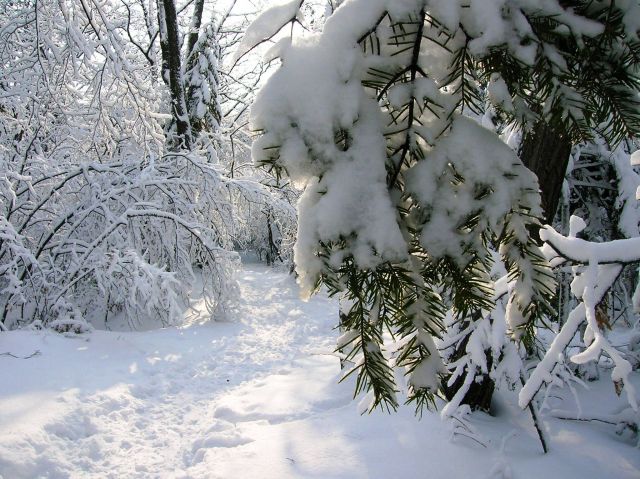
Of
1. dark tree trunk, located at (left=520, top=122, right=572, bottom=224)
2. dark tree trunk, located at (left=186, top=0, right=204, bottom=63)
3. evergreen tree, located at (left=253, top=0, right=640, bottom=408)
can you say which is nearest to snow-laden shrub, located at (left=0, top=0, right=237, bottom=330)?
dark tree trunk, located at (left=186, top=0, right=204, bottom=63)

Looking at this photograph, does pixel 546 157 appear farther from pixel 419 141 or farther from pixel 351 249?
pixel 351 249

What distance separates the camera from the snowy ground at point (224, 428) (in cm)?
337

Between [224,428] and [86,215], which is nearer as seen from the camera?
[224,428]

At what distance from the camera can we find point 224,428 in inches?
168

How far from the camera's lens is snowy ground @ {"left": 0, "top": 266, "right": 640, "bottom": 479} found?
3.37m

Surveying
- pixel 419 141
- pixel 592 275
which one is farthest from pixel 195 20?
pixel 419 141

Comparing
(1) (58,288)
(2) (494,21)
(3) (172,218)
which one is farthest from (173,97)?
(2) (494,21)

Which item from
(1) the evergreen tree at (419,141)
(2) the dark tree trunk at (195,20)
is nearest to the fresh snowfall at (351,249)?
(1) the evergreen tree at (419,141)

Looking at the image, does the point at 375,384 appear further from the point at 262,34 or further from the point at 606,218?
the point at 606,218

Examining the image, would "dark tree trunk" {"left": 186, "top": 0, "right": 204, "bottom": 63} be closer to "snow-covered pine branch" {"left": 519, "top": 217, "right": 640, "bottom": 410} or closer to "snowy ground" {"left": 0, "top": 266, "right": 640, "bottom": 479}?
"snowy ground" {"left": 0, "top": 266, "right": 640, "bottom": 479}

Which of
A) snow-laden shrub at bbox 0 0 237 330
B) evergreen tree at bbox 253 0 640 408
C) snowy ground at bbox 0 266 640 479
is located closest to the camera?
evergreen tree at bbox 253 0 640 408

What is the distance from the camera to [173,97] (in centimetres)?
872

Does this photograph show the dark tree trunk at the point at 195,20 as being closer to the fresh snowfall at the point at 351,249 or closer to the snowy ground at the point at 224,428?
the fresh snowfall at the point at 351,249

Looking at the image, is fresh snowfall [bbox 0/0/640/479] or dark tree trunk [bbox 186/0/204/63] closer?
fresh snowfall [bbox 0/0/640/479]
